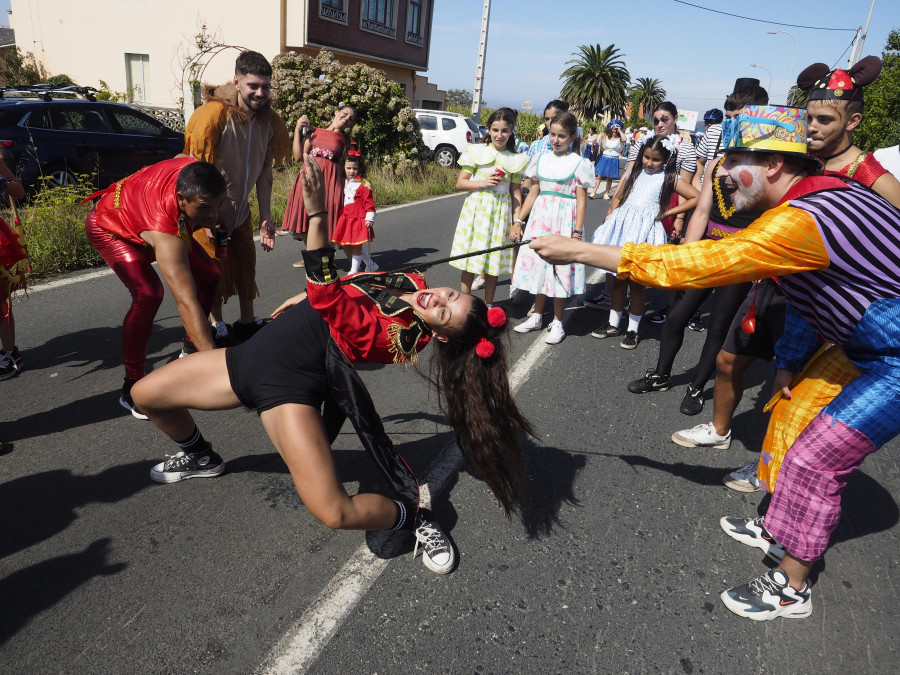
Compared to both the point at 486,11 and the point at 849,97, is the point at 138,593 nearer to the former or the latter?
the point at 849,97

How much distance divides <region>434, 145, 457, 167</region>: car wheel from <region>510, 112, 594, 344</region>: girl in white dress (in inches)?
551

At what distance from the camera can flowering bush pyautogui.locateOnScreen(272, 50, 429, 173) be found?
42.6 feet

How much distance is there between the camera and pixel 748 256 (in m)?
2.07

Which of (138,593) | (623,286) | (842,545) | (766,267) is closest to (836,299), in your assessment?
(766,267)

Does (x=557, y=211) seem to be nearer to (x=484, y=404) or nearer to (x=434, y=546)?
(x=484, y=404)

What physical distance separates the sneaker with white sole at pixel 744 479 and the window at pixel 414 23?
2664cm

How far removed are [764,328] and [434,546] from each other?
2.16 m

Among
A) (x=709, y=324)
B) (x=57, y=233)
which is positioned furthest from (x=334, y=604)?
(x=57, y=233)

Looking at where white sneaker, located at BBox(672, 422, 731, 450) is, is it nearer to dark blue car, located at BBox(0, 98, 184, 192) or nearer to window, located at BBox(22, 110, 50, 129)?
dark blue car, located at BBox(0, 98, 184, 192)

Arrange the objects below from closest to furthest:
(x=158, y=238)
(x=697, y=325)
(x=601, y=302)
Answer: (x=158, y=238) < (x=697, y=325) < (x=601, y=302)

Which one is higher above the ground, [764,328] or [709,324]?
[764,328]

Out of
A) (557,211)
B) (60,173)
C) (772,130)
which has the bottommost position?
(60,173)

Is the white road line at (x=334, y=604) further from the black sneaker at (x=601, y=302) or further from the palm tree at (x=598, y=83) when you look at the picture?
the palm tree at (x=598, y=83)

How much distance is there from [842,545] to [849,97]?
2.25 m
